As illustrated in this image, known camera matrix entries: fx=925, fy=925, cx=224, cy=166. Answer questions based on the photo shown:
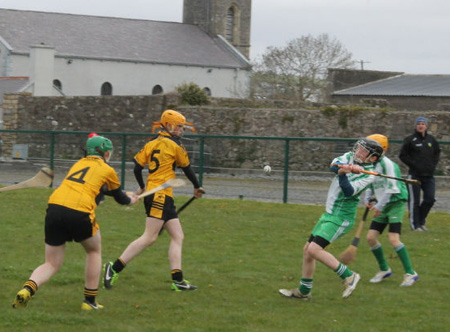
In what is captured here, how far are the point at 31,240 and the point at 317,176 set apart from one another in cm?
986

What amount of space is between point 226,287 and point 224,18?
6648cm

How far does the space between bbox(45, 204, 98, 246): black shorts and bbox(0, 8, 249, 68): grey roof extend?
165 ft

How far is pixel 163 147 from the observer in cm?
1001

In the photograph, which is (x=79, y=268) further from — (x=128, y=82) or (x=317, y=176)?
(x=128, y=82)

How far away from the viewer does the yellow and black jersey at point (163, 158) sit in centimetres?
996

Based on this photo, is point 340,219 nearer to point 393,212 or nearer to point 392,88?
point 393,212

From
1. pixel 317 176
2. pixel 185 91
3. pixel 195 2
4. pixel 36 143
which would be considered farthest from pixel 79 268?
pixel 195 2

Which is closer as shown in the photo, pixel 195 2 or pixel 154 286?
pixel 154 286

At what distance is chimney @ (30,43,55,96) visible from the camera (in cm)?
4544

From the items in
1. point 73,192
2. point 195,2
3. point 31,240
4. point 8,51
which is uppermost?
point 195,2

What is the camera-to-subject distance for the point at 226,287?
1012cm

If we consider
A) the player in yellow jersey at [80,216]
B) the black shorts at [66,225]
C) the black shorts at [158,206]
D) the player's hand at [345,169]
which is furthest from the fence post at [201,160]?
the black shorts at [66,225]

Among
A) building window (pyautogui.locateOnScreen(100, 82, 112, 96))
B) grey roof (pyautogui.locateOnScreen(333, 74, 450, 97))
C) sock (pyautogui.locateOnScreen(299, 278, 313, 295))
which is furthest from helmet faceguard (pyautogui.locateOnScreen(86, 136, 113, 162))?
building window (pyautogui.locateOnScreen(100, 82, 112, 96))

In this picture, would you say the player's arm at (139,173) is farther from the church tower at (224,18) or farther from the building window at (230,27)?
the building window at (230,27)
